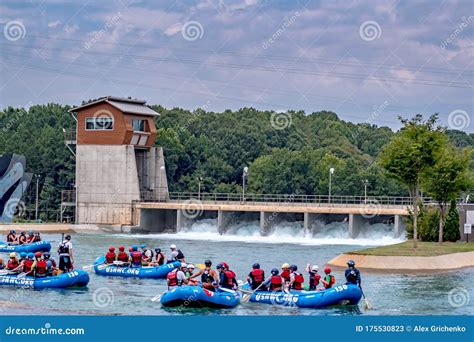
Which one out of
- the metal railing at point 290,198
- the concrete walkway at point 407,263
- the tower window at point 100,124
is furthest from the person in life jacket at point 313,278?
the metal railing at point 290,198

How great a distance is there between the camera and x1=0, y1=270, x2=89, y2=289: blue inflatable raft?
132 feet

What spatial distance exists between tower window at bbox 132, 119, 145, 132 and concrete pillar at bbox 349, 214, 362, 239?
19.4 meters

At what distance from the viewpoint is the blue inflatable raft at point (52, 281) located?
1581 inches

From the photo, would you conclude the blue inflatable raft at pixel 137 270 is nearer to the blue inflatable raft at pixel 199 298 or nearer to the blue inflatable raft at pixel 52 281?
the blue inflatable raft at pixel 52 281

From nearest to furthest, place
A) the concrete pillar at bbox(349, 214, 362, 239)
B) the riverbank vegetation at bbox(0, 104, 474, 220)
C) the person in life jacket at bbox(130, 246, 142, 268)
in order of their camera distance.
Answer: the person in life jacket at bbox(130, 246, 142, 268)
the concrete pillar at bbox(349, 214, 362, 239)
the riverbank vegetation at bbox(0, 104, 474, 220)

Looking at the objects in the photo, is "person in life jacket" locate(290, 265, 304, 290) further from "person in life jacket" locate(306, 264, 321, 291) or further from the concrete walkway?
the concrete walkway

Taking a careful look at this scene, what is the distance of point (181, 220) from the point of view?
86.7 meters

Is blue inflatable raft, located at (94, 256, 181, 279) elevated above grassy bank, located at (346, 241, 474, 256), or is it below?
below

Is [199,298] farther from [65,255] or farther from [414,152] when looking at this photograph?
[414,152]

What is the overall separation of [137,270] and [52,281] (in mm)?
6552

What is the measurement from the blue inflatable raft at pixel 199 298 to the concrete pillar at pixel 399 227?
1633 inches

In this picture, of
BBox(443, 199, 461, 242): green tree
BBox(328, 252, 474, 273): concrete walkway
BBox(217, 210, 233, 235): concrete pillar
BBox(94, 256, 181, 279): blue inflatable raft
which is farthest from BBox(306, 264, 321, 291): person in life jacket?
BBox(217, 210, 233, 235): concrete pillar

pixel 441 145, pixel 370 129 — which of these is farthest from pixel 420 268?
pixel 370 129

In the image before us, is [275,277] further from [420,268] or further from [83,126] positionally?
[83,126]
